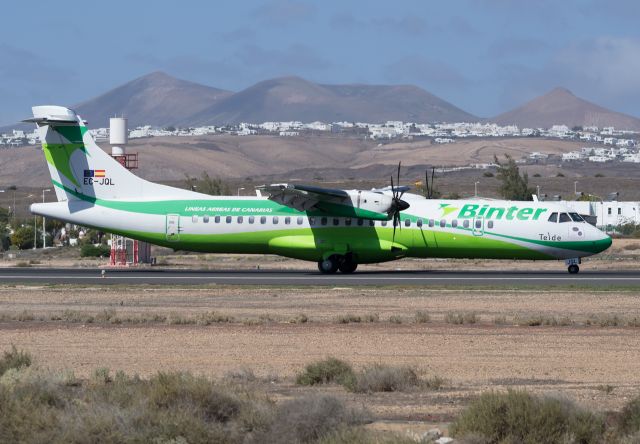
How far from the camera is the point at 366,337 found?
23.7m

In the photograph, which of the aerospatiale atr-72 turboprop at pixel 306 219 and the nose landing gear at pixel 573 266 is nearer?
the aerospatiale atr-72 turboprop at pixel 306 219

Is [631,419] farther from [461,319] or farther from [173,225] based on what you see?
[173,225]

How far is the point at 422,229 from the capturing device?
42.7 m

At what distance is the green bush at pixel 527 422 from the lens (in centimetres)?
1137

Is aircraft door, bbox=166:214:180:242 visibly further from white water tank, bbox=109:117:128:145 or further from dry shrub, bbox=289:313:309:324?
dry shrub, bbox=289:313:309:324

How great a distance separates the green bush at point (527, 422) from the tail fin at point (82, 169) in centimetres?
3396

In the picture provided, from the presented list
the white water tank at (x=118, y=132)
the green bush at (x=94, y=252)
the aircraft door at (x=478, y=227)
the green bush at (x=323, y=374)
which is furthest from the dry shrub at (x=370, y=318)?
the green bush at (x=94, y=252)

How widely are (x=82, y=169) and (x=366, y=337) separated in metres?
24.2

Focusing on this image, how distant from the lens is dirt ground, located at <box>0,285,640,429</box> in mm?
16734

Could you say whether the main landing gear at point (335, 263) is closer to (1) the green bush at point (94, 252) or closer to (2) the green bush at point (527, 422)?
(1) the green bush at point (94, 252)

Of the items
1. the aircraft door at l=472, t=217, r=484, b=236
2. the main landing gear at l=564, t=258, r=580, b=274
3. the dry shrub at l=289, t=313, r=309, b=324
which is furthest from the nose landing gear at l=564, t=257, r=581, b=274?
the dry shrub at l=289, t=313, r=309, b=324

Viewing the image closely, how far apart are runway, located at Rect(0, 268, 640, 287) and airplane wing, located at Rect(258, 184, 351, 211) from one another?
2.78 meters

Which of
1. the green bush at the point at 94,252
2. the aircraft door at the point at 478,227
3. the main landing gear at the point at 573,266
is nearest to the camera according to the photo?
the aircraft door at the point at 478,227

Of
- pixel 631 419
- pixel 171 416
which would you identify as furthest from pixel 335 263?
pixel 171 416
